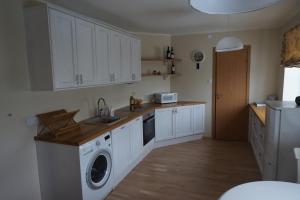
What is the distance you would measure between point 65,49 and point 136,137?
177 centimetres

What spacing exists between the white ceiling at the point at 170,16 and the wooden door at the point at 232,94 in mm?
635

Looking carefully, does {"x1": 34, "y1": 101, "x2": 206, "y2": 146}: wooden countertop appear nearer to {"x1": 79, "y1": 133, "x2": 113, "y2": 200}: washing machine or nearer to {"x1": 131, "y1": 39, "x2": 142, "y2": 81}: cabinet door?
{"x1": 79, "y1": 133, "x2": 113, "y2": 200}: washing machine

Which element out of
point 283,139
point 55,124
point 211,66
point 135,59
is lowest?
point 283,139

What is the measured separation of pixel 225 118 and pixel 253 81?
98cm

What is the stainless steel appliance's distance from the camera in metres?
3.74

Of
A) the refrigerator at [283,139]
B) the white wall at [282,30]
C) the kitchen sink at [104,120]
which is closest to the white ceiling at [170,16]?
the white wall at [282,30]

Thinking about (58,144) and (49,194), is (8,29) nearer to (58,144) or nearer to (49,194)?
(58,144)

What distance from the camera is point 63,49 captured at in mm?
2252

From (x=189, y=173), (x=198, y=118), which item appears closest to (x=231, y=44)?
(x=189, y=173)

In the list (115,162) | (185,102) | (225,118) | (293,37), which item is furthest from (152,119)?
(293,37)

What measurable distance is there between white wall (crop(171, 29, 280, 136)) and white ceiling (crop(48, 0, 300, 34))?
0.22 metres

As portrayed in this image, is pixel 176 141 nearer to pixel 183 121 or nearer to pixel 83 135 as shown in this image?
pixel 183 121

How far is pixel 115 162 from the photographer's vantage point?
2.78 metres

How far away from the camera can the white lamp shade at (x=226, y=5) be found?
98 cm
